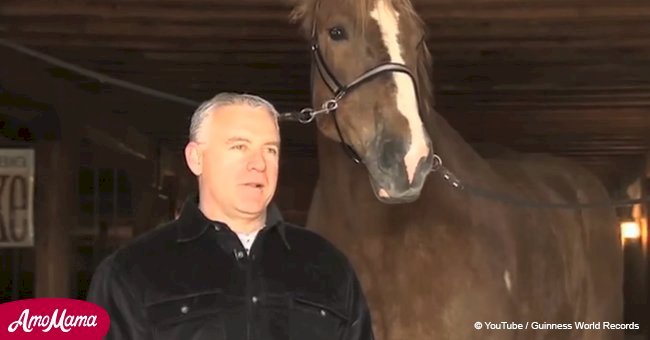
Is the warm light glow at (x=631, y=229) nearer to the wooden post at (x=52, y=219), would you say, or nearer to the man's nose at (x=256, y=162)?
the wooden post at (x=52, y=219)

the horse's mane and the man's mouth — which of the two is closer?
the man's mouth

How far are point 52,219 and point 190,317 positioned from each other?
11.0 ft

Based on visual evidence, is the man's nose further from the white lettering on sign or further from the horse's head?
the white lettering on sign

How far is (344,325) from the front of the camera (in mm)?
1391

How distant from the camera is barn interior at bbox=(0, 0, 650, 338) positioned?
3.20 m

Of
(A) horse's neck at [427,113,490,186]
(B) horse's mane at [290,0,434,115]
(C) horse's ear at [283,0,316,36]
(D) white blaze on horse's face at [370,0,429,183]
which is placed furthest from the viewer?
(A) horse's neck at [427,113,490,186]

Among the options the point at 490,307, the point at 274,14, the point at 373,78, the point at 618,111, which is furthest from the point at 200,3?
the point at 618,111

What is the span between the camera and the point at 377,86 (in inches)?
90.4

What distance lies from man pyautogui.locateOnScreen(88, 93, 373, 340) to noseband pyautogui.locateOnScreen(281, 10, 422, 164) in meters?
0.95

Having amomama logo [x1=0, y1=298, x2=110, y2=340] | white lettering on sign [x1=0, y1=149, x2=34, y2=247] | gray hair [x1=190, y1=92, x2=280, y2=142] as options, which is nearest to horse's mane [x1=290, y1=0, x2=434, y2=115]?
gray hair [x1=190, y1=92, x2=280, y2=142]

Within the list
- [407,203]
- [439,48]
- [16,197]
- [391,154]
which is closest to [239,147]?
[391,154]

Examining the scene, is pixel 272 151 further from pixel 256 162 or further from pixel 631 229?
pixel 631 229

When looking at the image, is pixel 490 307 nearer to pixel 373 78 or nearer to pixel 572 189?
pixel 373 78

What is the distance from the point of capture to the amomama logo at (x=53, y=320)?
1319 mm
